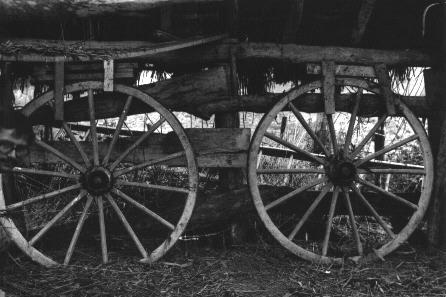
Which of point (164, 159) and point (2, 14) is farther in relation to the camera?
point (164, 159)

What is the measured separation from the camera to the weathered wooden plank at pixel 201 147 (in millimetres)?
3680

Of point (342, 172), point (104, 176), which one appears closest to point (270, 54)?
point (342, 172)

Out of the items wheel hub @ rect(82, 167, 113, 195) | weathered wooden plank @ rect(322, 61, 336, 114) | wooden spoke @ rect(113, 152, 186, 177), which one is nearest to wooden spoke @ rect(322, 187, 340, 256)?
weathered wooden plank @ rect(322, 61, 336, 114)

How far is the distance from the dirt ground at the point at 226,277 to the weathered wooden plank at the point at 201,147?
81 cm

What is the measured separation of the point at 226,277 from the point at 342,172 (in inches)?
51.1

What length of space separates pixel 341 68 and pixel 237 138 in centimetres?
109

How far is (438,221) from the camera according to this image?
12.9 feet

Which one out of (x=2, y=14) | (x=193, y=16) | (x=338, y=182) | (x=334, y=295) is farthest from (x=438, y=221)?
(x=2, y=14)

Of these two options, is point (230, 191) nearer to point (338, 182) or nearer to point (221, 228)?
point (221, 228)

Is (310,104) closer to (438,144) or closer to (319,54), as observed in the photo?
(319,54)

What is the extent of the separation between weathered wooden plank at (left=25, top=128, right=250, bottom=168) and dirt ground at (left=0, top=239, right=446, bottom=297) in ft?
2.66

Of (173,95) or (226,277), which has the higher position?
(173,95)

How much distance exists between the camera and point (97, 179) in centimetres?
343

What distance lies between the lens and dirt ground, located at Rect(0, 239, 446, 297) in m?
3.15
